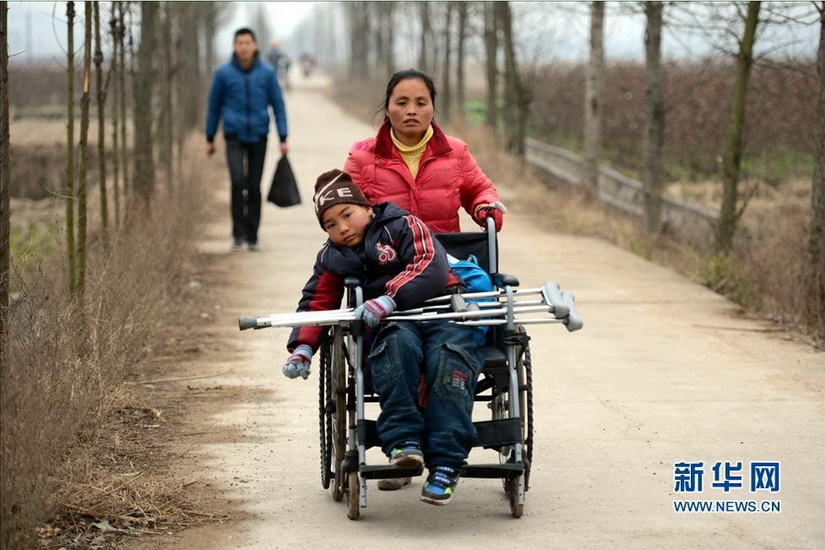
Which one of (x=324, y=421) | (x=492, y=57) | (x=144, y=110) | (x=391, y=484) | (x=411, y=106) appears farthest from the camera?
(x=492, y=57)

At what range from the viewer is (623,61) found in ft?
133

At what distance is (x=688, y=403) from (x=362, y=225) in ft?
8.80

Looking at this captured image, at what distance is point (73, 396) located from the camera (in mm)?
6199

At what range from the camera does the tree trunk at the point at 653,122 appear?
1648cm

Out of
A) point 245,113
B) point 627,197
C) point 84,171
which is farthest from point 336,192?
point 627,197

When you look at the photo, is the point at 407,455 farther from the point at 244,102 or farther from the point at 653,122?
the point at 653,122

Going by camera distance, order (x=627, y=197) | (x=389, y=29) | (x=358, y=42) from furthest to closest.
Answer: (x=358, y=42) → (x=389, y=29) → (x=627, y=197)

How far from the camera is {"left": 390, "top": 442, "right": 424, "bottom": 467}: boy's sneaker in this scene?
16.8ft

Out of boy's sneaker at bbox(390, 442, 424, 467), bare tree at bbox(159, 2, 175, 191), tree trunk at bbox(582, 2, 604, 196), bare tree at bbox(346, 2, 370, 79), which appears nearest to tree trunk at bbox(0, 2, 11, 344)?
boy's sneaker at bbox(390, 442, 424, 467)

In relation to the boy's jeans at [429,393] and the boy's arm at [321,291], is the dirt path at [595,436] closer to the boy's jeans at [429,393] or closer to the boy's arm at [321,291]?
the boy's jeans at [429,393]

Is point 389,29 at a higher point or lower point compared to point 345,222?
higher

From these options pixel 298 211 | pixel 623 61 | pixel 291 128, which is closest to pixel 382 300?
pixel 298 211

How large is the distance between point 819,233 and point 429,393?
546 cm

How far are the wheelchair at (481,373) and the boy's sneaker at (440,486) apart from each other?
0.18ft
